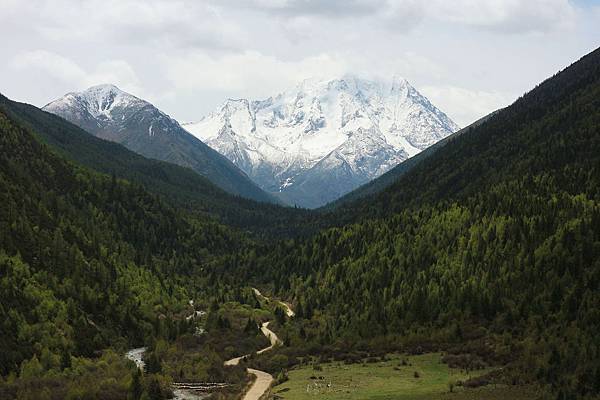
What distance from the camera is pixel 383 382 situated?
117 m

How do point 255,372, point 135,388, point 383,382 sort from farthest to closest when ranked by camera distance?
1. point 255,372
2. point 383,382
3. point 135,388

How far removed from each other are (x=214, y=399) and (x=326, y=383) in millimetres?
18000

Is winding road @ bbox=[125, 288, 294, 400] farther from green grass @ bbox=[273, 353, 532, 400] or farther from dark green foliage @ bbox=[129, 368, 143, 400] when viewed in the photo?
dark green foliage @ bbox=[129, 368, 143, 400]

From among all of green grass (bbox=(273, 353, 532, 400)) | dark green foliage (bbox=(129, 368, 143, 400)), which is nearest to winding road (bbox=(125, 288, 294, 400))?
green grass (bbox=(273, 353, 532, 400))

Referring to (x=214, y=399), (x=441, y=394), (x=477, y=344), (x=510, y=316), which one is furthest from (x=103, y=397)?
(x=510, y=316)

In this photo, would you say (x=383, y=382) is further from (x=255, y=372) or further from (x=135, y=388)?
(x=135, y=388)

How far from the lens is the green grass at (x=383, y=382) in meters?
105

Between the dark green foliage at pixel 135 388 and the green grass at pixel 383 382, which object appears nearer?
the green grass at pixel 383 382

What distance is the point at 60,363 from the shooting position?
138 metres

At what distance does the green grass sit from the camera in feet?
343

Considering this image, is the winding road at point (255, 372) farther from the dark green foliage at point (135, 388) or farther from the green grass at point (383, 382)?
the dark green foliage at point (135, 388)

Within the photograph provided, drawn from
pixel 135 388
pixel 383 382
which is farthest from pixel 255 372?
pixel 135 388

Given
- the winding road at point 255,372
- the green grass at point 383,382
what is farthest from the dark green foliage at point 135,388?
the green grass at point 383,382

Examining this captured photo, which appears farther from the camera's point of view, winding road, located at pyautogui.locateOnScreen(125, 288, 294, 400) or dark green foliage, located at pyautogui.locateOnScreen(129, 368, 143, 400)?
winding road, located at pyautogui.locateOnScreen(125, 288, 294, 400)
